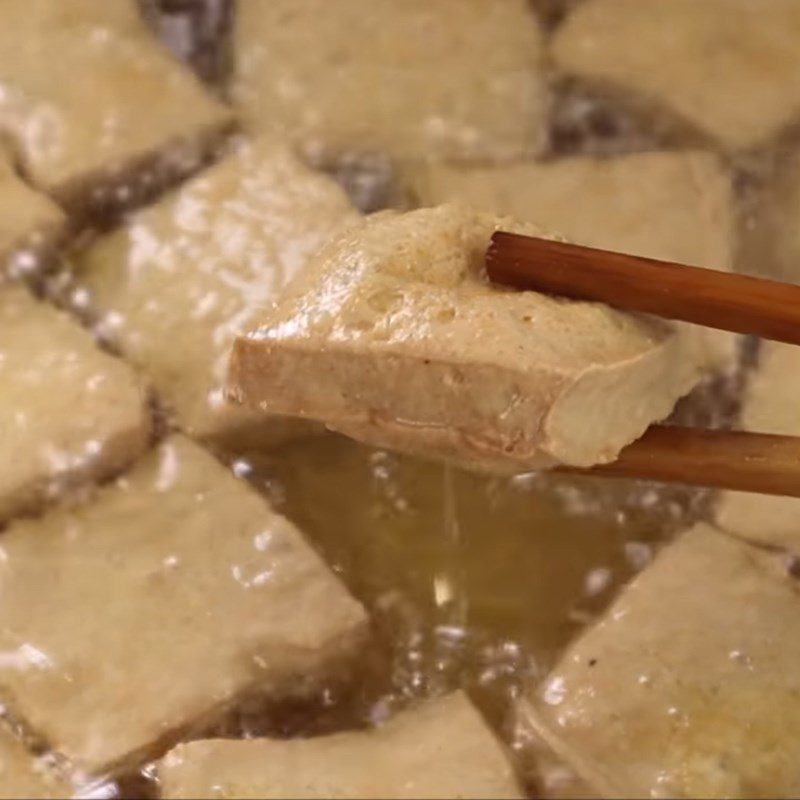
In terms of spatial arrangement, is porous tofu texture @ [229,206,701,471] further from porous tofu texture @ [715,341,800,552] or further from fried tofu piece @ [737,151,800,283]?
fried tofu piece @ [737,151,800,283]

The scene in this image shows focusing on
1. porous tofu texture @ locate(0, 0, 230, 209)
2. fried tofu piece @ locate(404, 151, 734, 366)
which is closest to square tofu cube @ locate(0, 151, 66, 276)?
porous tofu texture @ locate(0, 0, 230, 209)

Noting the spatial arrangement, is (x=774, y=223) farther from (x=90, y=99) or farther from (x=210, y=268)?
(x=90, y=99)

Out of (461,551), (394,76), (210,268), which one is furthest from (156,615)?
(394,76)

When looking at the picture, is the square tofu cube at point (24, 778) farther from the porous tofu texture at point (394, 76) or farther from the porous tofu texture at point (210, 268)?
the porous tofu texture at point (394, 76)

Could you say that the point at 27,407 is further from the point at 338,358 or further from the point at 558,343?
the point at 558,343

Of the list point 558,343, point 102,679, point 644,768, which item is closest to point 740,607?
point 644,768

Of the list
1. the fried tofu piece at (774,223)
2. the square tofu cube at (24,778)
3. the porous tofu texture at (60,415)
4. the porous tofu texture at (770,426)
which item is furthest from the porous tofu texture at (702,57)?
the square tofu cube at (24,778)
